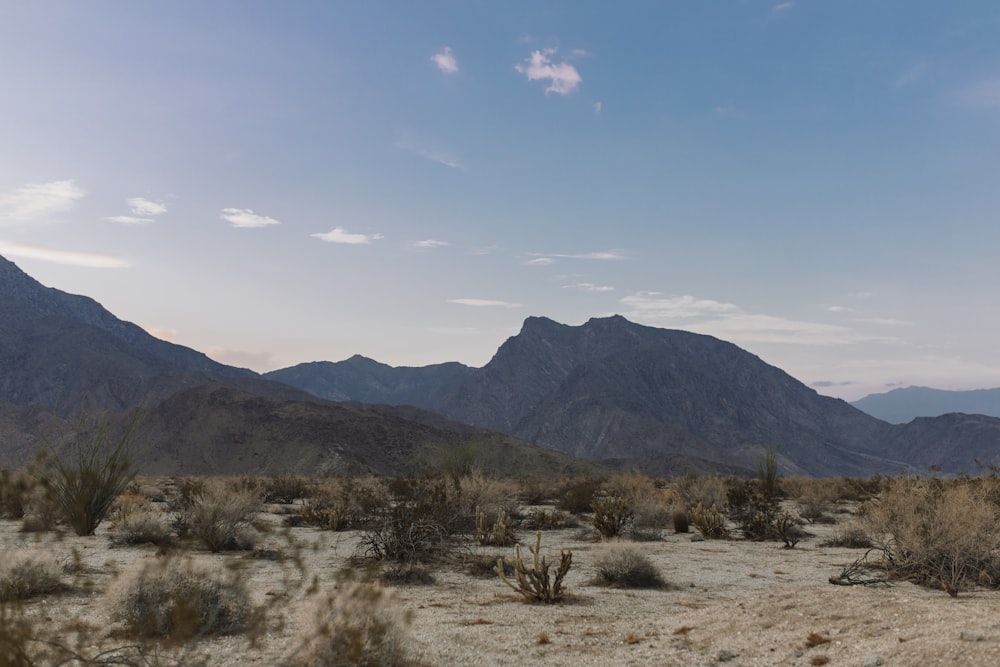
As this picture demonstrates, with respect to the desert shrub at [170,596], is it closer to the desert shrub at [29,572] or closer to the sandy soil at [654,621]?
the sandy soil at [654,621]

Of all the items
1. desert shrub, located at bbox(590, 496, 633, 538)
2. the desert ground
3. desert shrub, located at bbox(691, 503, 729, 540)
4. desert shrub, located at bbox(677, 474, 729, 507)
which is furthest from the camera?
desert shrub, located at bbox(677, 474, 729, 507)

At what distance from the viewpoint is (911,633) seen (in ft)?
22.4

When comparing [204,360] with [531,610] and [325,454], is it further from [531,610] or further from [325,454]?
[531,610]

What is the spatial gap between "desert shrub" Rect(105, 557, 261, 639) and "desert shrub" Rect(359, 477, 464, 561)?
4.67m

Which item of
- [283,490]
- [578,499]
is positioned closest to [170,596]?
[578,499]

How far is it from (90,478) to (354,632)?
13106mm

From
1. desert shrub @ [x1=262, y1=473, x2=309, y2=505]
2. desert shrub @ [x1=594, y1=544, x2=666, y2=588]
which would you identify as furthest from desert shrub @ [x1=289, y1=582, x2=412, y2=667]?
desert shrub @ [x1=262, y1=473, x2=309, y2=505]

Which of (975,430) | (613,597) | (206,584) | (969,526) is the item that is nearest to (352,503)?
(613,597)

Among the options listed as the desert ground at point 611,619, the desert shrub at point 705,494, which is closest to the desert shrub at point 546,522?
the desert shrub at point 705,494

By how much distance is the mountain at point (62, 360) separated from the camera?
115m

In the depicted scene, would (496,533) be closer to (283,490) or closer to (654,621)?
(654,621)

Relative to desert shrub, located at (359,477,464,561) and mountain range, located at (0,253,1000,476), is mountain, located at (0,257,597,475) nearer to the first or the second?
mountain range, located at (0,253,1000,476)

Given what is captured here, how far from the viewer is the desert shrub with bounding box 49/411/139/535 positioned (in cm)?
1587

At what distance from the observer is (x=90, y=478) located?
629 inches
